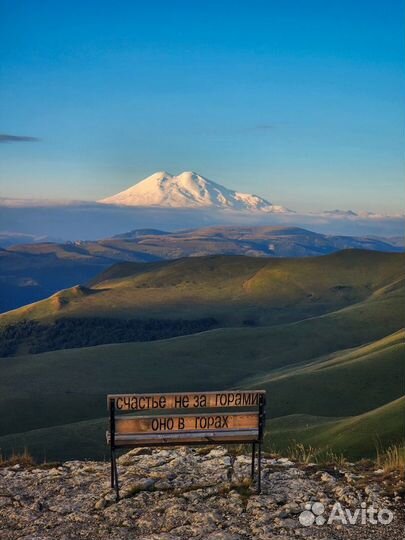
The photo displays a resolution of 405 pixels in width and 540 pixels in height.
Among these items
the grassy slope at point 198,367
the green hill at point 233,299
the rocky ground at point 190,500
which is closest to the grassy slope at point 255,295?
the green hill at point 233,299

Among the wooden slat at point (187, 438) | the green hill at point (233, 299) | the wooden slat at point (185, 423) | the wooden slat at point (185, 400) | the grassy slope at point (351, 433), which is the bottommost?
the green hill at point (233, 299)

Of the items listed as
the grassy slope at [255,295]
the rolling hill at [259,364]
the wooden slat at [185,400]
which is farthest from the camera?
the grassy slope at [255,295]

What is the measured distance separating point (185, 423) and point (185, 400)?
401mm

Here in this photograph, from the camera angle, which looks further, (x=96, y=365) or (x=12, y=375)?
(x=96, y=365)

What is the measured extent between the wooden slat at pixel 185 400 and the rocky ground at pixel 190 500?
1.41 m

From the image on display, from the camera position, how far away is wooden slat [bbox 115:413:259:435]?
1074 cm

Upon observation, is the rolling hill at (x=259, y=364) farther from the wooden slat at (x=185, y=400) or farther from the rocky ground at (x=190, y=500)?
the wooden slat at (x=185, y=400)

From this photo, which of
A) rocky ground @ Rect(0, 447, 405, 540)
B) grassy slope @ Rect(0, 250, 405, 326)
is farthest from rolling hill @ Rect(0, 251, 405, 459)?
rocky ground @ Rect(0, 447, 405, 540)

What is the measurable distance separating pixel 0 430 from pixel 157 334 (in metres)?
88.1

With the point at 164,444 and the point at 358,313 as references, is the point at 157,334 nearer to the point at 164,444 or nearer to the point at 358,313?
the point at 358,313

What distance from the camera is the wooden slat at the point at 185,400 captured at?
10742mm

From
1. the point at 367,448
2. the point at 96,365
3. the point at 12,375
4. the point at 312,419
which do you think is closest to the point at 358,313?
the point at 96,365

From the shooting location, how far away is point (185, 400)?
10938 millimetres

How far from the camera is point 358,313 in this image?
100 meters
